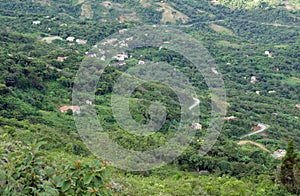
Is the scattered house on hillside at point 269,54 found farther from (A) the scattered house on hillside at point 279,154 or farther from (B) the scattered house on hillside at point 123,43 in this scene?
(A) the scattered house on hillside at point 279,154

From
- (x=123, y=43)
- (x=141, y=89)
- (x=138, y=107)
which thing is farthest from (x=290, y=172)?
(x=123, y=43)

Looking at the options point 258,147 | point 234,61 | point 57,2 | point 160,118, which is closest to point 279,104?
point 234,61

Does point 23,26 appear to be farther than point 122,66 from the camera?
Yes

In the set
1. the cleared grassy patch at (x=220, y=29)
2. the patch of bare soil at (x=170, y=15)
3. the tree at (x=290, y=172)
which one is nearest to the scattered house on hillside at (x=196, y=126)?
the tree at (x=290, y=172)

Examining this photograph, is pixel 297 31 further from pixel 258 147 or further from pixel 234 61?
pixel 258 147

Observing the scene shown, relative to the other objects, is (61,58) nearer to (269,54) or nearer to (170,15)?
(269,54)

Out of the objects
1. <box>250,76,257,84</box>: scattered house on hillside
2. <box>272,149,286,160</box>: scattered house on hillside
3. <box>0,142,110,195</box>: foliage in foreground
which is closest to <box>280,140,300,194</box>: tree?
<box>272,149,286,160</box>: scattered house on hillside

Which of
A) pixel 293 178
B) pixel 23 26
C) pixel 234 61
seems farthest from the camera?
pixel 234 61
